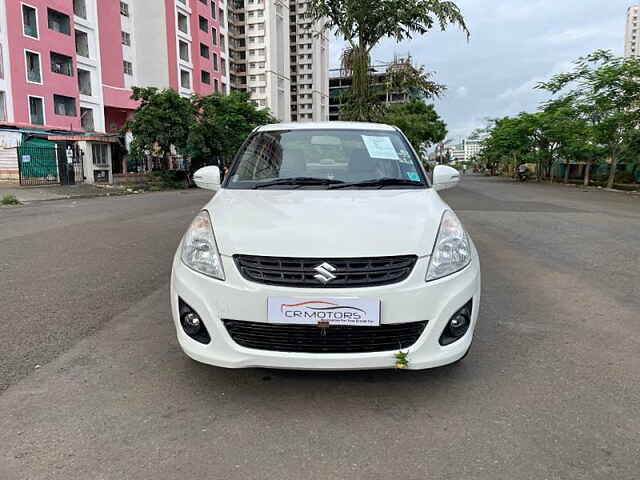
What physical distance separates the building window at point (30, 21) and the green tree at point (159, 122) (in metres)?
6.94

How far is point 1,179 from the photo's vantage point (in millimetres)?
23375

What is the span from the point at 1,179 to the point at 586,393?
26451 millimetres

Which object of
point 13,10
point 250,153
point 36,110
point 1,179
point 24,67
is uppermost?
point 13,10

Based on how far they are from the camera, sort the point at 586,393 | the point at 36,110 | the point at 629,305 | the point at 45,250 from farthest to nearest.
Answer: the point at 36,110, the point at 45,250, the point at 629,305, the point at 586,393

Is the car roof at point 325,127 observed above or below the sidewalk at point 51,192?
above

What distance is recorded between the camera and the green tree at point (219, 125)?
27.4 m

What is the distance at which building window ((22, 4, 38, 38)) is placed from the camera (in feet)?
90.6

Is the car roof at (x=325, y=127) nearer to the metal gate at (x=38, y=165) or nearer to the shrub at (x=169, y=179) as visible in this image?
the metal gate at (x=38, y=165)

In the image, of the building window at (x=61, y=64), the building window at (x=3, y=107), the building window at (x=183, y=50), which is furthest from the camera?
the building window at (x=183, y=50)

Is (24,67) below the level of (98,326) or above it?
above

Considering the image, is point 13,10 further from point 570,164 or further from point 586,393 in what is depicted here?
point 570,164

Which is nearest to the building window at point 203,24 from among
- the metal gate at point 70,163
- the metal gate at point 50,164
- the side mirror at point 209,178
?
the metal gate at point 70,163

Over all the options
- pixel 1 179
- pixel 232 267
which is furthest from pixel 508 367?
pixel 1 179

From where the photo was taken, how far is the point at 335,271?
2500 millimetres
